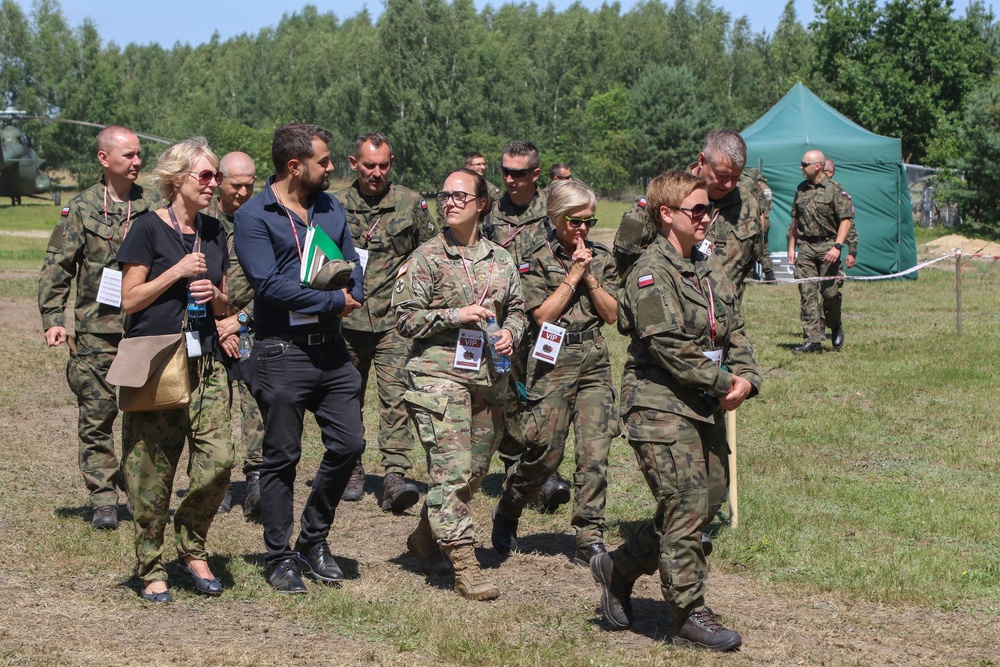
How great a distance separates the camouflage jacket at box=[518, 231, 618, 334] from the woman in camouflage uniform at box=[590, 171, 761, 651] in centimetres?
126

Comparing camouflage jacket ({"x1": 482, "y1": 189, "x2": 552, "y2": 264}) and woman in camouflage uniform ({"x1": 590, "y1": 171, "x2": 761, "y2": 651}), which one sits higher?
camouflage jacket ({"x1": 482, "y1": 189, "x2": 552, "y2": 264})

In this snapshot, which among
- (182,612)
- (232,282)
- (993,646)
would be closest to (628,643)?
(993,646)

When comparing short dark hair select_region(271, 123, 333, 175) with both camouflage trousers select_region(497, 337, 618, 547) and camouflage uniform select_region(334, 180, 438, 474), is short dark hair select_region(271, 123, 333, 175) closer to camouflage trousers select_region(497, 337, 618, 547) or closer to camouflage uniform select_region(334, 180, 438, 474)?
camouflage trousers select_region(497, 337, 618, 547)

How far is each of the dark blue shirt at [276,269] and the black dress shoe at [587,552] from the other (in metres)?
1.84

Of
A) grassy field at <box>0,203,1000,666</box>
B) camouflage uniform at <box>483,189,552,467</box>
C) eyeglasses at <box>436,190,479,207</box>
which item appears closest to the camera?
grassy field at <box>0,203,1000,666</box>

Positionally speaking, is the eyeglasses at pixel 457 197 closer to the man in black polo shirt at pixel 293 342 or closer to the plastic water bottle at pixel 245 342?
the man in black polo shirt at pixel 293 342

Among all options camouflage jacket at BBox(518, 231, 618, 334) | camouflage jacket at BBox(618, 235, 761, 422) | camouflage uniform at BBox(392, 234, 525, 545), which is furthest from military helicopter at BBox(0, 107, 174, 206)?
camouflage jacket at BBox(618, 235, 761, 422)

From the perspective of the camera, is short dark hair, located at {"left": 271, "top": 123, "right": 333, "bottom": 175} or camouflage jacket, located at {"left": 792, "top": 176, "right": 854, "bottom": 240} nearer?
short dark hair, located at {"left": 271, "top": 123, "right": 333, "bottom": 175}

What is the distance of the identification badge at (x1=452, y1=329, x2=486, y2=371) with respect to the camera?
18.5 ft

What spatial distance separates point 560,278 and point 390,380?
1812 mm

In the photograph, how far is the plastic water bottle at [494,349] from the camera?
562 cm

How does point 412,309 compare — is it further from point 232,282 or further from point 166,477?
point 232,282

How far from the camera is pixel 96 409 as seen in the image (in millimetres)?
7066

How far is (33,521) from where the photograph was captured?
704cm
